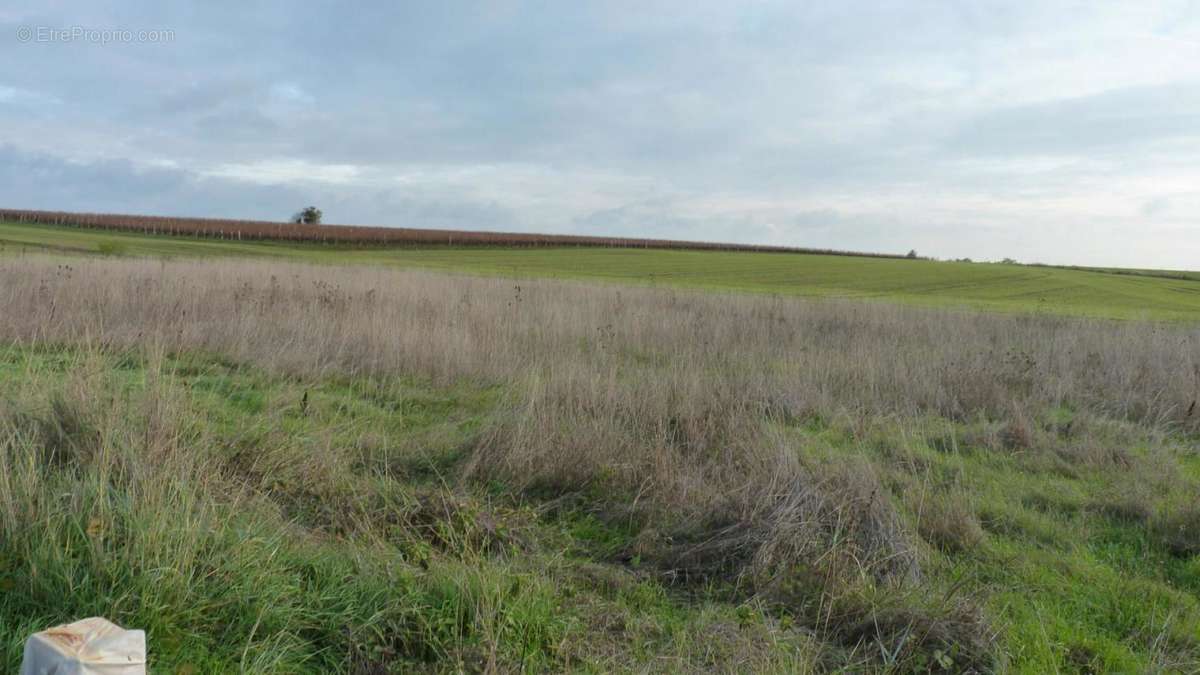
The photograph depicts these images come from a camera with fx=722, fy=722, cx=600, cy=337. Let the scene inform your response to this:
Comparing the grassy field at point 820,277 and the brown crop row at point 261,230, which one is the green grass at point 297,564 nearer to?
the grassy field at point 820,277

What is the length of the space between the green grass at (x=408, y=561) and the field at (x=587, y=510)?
20 mm

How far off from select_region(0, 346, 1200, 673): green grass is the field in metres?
0.02

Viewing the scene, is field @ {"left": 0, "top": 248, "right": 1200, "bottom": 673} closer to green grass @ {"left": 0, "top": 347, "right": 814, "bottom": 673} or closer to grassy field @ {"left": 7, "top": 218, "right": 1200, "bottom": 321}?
green grass @ {"left": 0, "top": 347, "right": 814, "bottom": 673}

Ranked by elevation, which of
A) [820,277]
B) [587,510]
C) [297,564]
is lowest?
[587,510]

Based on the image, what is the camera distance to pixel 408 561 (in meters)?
3.77

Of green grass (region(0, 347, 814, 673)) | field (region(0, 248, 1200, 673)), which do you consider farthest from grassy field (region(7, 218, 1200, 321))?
green grass (region(0, 347, 814, 673))

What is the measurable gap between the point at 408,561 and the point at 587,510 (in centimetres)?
138

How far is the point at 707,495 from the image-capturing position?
4746 millimetres

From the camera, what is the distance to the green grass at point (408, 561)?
2.94 metres

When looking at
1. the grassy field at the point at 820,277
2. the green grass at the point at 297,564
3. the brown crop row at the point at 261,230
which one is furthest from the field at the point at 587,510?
the brown crop row at the point at 261,230

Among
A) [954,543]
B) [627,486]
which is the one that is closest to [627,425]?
[627,486]

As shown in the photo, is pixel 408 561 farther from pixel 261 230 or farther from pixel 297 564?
pixel 261 230

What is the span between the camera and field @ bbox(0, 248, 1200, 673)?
9.94 ft

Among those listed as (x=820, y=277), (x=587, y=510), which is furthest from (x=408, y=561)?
(x=820, y=277)
